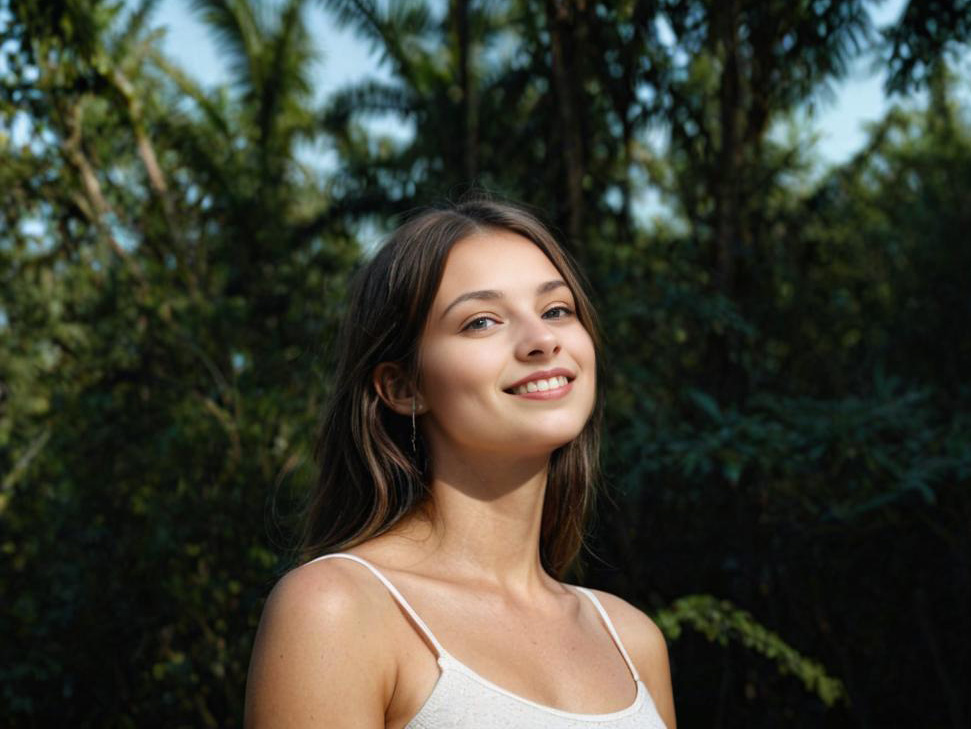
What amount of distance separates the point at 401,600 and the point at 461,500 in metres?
0.32

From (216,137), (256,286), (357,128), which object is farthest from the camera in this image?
(357,128)

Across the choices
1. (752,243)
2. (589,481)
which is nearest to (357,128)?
(752,243)

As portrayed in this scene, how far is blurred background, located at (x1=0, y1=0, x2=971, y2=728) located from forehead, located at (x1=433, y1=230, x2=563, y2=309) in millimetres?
1482

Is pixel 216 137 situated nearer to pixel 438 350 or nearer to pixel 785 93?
pixel 785 93

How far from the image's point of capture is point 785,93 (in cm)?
697

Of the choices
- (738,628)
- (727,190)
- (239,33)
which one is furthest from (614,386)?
(239,33)

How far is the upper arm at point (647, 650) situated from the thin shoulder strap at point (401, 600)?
63 cm

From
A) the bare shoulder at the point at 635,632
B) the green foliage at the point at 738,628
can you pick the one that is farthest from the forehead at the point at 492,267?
the green foliage at the point at 738,628

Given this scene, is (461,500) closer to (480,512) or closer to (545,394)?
(480,512)

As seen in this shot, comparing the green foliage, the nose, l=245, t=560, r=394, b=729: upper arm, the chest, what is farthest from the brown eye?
the green foliage

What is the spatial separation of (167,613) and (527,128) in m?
5.01

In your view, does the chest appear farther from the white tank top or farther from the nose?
the nose

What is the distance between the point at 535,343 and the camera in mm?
2059

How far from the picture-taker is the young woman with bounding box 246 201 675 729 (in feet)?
6.05
